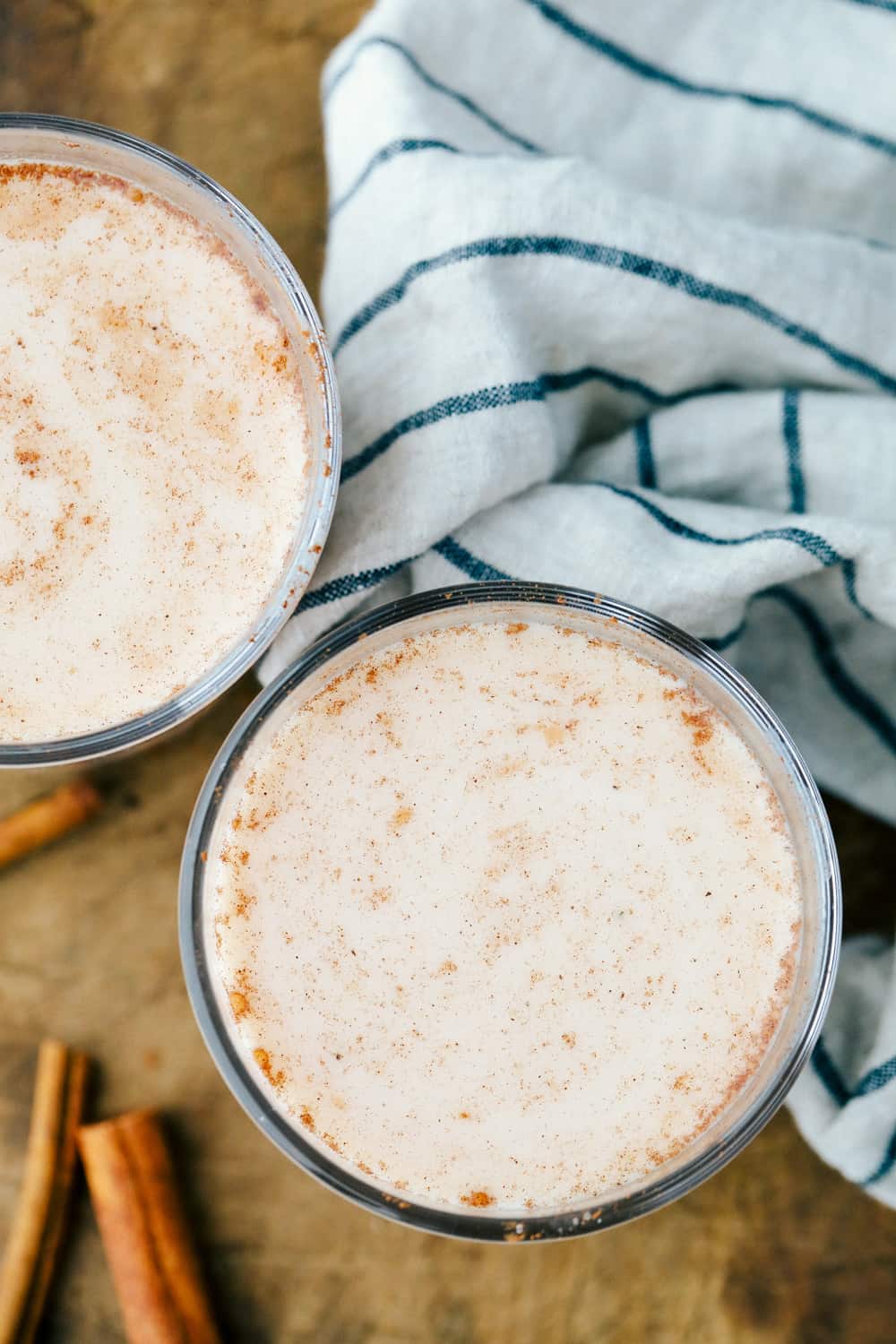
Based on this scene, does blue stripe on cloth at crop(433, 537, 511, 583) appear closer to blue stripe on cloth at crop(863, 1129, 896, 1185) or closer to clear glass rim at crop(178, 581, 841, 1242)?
clear glass rim at crop(178, 581, 841, 1242)

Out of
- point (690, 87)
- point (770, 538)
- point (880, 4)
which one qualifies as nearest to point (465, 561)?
point (770, 538)

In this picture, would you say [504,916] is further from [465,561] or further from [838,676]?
[838,676]

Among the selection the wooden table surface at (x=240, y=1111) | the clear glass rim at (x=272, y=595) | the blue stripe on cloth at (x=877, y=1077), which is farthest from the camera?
the wooden table surface at (x=240, y=1111)

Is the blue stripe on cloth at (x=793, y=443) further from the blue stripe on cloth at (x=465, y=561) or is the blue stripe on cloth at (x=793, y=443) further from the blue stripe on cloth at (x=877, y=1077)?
the blue stripe on cloth at (x=877, y=1077)

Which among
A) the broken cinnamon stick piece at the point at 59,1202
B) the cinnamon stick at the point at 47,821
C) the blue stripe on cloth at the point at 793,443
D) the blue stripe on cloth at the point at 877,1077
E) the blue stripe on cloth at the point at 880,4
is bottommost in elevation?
the broken cinnamon stick piece at the point at 59,1202

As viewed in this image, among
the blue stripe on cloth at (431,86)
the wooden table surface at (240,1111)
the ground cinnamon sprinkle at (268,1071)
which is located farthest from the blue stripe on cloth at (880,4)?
the ground cinnamon sprinkle at (268,1071)

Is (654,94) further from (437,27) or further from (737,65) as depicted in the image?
(437,27)
